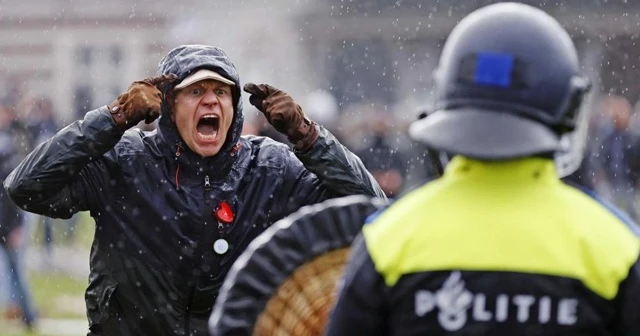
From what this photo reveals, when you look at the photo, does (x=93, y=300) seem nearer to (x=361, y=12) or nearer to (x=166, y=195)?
(x=166, y=195)

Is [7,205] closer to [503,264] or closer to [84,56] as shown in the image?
[503,264]

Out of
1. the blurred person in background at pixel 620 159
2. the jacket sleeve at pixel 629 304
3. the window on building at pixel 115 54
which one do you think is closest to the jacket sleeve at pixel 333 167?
the jacket sleeve at pixel 629 304

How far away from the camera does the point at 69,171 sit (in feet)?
18.5

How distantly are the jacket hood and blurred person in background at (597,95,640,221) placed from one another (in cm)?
1335

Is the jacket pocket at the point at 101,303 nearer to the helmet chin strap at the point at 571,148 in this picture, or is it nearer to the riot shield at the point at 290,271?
the riot shield at the point at 290,271

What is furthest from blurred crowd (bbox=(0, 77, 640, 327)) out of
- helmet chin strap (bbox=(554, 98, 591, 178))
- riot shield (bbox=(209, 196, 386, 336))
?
helmet chin strap (bbox=(554, 98, 591, 178))

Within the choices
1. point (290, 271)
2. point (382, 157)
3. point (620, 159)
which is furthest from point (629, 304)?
point (620, 159)

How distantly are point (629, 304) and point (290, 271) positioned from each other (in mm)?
1007

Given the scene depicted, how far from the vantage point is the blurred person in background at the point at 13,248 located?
1372 centimetres

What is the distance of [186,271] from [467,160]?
8.65ft

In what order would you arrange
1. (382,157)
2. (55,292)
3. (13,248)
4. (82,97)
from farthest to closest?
(82,97)
(382,157)
(55,292)
(13,248)

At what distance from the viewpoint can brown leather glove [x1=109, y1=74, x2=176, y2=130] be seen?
18.6ft

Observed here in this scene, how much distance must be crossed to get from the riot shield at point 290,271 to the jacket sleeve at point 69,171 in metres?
1.88

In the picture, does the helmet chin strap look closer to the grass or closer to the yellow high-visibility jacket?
the yellow high-visibility jacket
